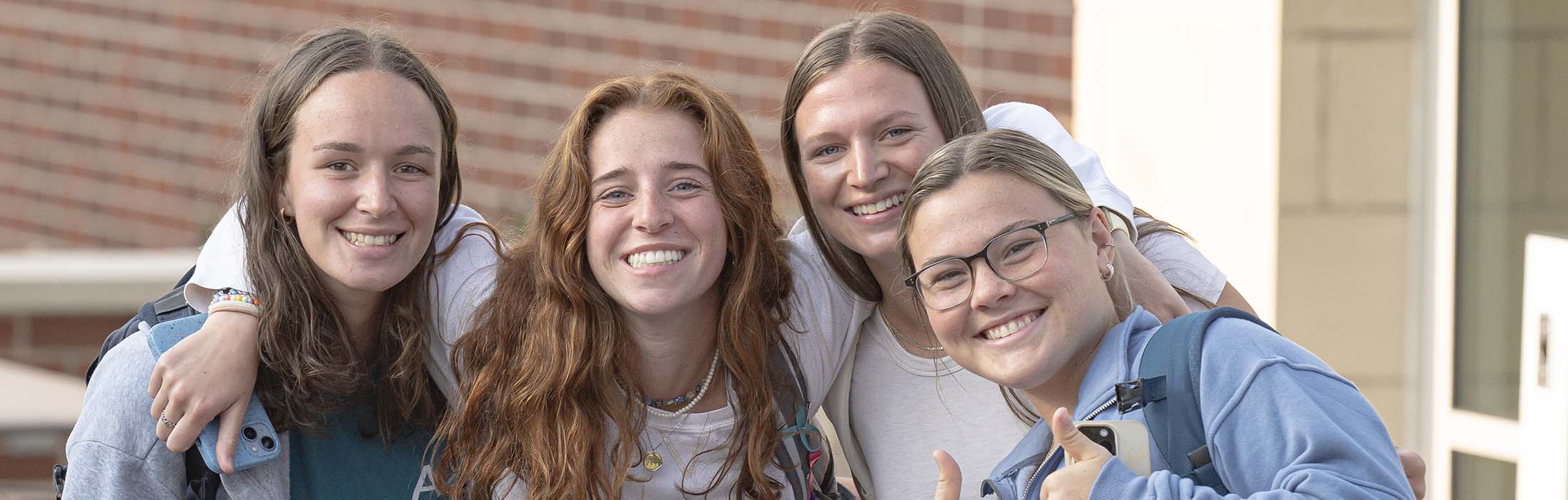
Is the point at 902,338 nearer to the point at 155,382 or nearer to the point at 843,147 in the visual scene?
the point at 843,147

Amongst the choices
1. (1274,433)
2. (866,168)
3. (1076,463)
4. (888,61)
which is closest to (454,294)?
(866,168)

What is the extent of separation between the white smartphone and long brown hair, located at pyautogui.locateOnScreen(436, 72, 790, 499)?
0.88 meters

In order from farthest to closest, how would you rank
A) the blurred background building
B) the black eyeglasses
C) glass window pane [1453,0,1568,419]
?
the blurred background building < glass window pane [1453,0,1568,419] < the black eyeglasses

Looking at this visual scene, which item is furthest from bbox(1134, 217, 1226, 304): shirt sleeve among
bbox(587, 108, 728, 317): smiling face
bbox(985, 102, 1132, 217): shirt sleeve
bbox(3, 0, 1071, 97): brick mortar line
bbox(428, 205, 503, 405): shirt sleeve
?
bbox(3, 0, 1071, 97): brick mortar line

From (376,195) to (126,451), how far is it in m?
0.61

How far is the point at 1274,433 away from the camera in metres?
1.87

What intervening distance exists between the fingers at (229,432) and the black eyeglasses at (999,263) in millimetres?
1237

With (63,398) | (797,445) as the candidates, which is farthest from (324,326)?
(63,398)

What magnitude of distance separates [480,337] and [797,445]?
0.65 m

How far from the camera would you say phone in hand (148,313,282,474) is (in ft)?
8.27

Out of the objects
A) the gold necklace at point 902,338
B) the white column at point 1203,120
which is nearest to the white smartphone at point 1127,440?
the gold necklace at point 902,338

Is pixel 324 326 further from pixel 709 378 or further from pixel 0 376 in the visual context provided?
pixel 0 376

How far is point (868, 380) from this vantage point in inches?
115

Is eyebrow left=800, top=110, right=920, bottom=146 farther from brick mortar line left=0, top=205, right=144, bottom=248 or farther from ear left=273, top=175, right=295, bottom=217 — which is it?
brick mortar line left=0, top=205, right=144, bottom=248
